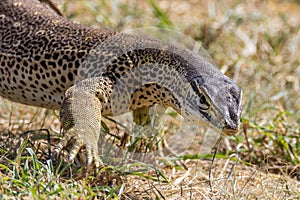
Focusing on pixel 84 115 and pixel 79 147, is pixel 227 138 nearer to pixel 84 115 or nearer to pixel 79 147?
pixel 84 115

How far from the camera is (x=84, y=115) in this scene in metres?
3.96

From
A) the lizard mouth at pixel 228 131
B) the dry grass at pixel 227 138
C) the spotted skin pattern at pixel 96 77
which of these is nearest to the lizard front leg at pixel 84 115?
the spotted skin pattern at pixel 96 77

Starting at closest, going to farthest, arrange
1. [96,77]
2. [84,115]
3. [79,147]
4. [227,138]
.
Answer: [79,147] → [84,115] → [96,77] → [227,138]

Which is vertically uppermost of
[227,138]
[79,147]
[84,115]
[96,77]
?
[96,77]

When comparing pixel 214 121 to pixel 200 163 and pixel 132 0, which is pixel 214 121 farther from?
pixel 132 0

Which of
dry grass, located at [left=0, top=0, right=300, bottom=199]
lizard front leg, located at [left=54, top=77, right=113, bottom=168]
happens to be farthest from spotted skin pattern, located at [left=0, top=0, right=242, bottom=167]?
dry grass, located at [left=0, top=0, right=300, bottom=199]

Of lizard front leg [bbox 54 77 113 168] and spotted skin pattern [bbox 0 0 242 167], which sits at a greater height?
spotted skin pattern [bbox 0 0 242 167]

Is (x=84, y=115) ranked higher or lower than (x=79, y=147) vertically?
higher

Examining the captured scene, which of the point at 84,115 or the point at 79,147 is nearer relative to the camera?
the point at 79,147

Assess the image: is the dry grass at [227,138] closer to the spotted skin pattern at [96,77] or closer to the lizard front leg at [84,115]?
the lizard front leg at [84,115]

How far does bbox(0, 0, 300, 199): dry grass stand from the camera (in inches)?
150

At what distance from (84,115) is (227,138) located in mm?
1345

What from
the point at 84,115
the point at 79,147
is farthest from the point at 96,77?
the point at 79,147

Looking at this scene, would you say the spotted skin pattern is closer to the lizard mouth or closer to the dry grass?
the lizard mouth
